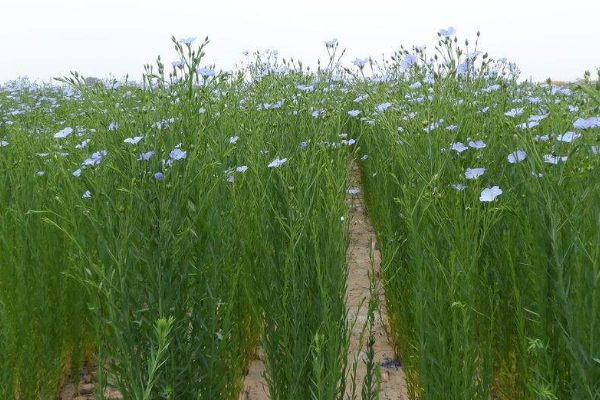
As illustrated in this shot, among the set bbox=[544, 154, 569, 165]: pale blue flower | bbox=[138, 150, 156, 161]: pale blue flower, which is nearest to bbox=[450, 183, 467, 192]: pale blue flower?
bbox=[544, 154, 569, 165]: pale blue flower

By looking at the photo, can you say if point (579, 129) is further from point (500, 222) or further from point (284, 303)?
point (284, 303)

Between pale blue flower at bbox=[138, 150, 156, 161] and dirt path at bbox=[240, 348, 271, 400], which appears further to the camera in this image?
dirt path at bbox=[240, 348, 271, 400]

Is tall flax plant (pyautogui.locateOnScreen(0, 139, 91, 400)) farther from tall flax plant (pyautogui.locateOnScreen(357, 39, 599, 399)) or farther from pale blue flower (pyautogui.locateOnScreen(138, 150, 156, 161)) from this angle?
tall flax plant (pyautogui.locateOnScreen(357, 39, 599, 399))

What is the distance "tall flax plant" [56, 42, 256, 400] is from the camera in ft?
6.66

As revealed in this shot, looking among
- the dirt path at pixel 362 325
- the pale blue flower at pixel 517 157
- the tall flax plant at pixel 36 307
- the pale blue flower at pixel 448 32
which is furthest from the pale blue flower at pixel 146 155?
the pale blue flower at pixel 448 32

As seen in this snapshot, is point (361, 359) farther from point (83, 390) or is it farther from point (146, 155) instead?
point (146, 155)

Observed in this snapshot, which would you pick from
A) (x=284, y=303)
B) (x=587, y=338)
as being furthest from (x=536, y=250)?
(x=284, y=303)

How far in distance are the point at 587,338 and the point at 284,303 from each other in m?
1.01

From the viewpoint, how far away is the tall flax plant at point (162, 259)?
2031mm

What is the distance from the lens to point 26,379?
2.71 m

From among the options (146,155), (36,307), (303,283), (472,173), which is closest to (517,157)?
(472,173)

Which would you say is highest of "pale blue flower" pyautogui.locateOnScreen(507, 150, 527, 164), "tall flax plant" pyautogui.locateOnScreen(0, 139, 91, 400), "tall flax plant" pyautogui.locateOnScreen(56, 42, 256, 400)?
"pale blue flower" pyautogui.locateOnScreen(507, 150, 527, 164)

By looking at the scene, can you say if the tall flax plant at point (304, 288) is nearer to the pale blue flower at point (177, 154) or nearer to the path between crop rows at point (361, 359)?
the path between crop rows at point (361, 359)

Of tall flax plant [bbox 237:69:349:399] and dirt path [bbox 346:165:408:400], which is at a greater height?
tall flax plant [bbox 237:69:349:399]
